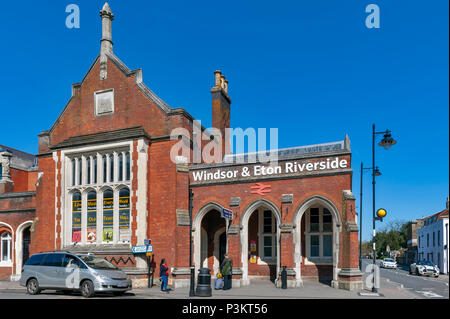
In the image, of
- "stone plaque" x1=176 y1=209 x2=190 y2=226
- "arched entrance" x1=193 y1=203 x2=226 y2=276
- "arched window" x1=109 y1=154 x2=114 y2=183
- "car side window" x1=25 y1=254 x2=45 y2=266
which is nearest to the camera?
"car side window" x1=25 y1=254 x2=45 y2=266

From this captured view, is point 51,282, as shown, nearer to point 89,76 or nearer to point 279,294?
point 279,294

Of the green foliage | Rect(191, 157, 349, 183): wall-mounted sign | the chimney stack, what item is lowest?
the green foliage

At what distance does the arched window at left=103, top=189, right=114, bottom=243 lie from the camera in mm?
23531

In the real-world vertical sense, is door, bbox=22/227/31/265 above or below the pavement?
above

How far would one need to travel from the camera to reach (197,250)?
75.6 feet

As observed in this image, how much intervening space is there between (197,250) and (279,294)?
6.46m

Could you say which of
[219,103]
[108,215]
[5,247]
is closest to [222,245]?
[108,215]

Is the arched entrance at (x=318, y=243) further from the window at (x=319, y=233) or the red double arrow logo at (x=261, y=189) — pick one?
the red double arrow logo at (x=261, y=189)

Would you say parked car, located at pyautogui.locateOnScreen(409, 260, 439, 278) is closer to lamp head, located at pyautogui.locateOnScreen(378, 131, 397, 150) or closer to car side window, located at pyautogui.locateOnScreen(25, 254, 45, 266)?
lamp head, located at pyautogui.locateOnScreen(378, 131, 397, 150)

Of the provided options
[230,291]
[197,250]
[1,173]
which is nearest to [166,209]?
[197,250]

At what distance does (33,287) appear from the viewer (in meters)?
18.0

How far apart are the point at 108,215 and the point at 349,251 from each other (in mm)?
12584

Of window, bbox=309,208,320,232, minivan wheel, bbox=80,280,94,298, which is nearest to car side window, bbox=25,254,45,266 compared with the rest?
minivan wheel, bbox=80,280,94,298

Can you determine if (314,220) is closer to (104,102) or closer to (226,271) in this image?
(226,271)
